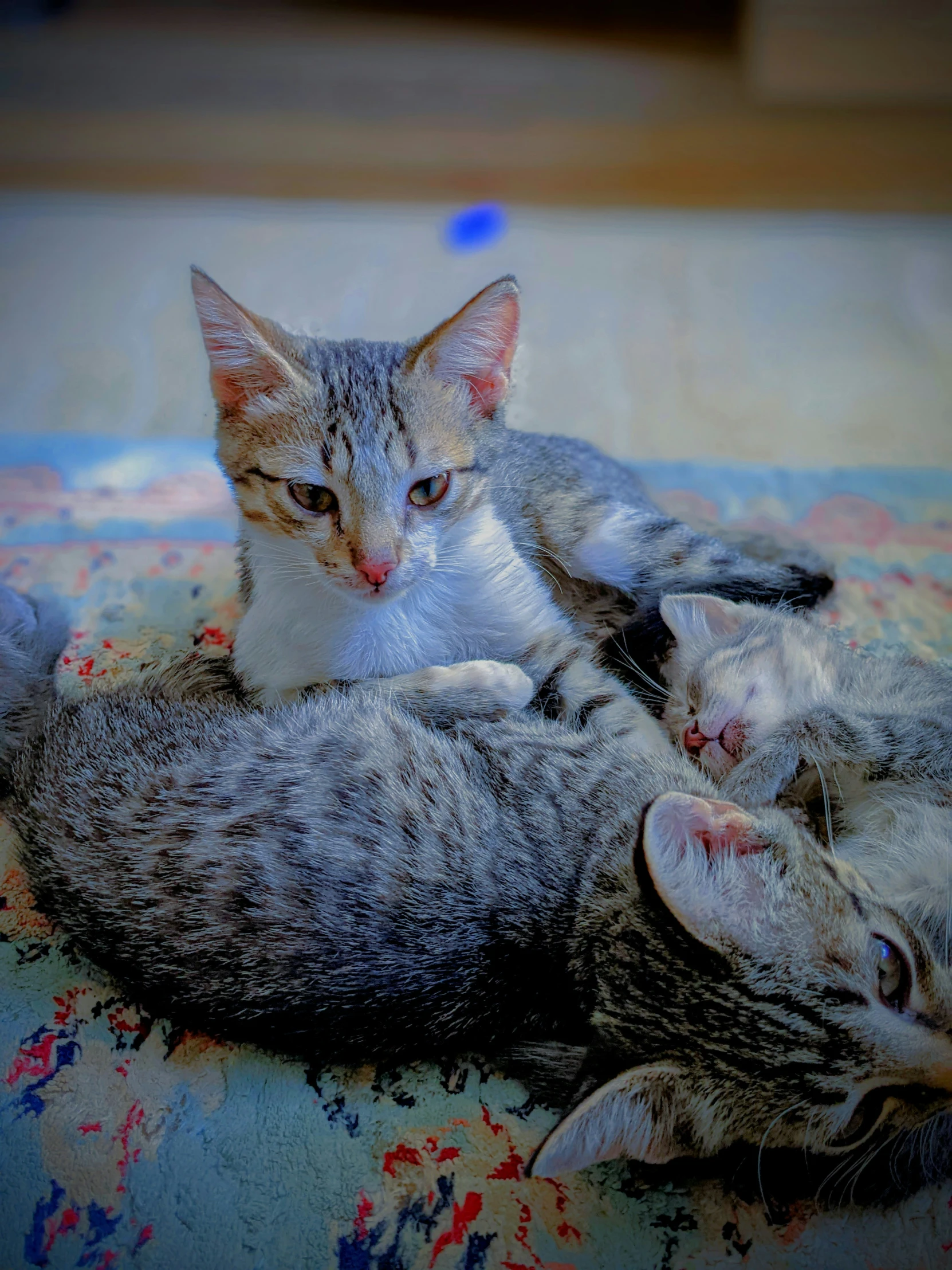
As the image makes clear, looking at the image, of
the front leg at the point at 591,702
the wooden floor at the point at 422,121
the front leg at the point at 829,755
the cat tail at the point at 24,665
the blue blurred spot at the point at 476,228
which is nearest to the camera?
the front leg at the point at 829,755

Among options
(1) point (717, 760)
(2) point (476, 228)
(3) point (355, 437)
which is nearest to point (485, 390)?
(3) point (355, 437)

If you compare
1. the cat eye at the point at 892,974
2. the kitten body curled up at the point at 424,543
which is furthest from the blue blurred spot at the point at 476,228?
the cat eye at the point at 892,974

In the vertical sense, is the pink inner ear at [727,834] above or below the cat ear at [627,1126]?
above

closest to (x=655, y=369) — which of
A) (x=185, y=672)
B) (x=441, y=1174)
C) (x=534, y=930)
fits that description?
(x=185, y=672)

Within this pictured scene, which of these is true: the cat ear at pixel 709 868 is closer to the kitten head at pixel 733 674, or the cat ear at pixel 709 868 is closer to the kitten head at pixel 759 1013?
the kitten head at pixel 759 1013

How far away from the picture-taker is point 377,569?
0.97m

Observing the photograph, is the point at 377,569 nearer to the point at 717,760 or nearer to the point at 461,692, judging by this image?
the point at 461,692

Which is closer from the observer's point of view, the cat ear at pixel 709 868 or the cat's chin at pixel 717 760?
the cat ear at pixel 709 868

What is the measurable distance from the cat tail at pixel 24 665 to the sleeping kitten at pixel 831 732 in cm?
73

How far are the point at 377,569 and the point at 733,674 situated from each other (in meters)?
0.38

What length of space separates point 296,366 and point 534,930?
2.12ft

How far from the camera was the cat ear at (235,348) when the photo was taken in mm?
967

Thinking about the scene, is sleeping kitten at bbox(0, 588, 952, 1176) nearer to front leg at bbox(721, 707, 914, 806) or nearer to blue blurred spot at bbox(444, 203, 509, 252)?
front leg at bbox(721, 707, 914, 806)

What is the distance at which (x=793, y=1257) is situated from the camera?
699mm
